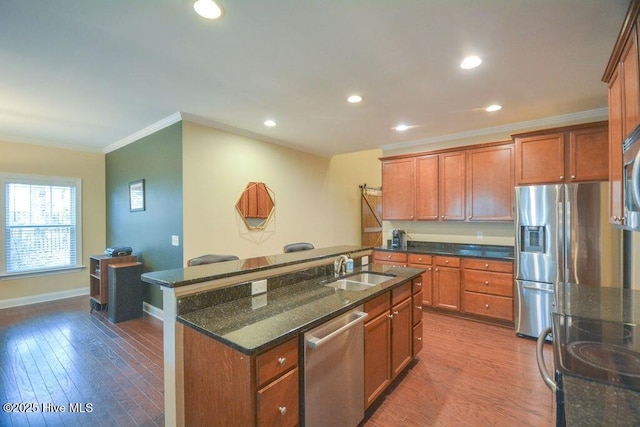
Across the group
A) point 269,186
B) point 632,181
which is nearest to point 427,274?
point 269,186

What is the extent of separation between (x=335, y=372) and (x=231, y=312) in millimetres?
688

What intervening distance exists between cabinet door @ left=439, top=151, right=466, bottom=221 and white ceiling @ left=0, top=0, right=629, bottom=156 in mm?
536

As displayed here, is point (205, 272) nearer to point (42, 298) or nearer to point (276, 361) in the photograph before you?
point (276, 361)

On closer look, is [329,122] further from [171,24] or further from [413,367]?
[413,367]

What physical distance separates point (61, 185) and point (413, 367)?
244 inches

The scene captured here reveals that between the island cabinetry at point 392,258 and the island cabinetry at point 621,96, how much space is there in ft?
8.46

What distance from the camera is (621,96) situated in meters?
1.79

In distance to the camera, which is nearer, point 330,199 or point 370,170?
point 330,199

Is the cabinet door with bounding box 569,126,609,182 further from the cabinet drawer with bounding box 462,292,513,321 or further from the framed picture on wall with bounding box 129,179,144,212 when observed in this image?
the framed picture on wall with bounding box 129,179,144,212

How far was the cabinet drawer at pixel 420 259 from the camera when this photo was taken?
4.21 meters

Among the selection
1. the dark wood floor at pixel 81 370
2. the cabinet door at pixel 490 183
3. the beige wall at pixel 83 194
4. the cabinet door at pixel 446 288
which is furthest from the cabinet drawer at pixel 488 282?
the beige wall at pixel 83 194

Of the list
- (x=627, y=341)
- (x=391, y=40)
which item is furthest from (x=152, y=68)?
(x=627, y=341)

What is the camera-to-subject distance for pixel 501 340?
333 centimetres

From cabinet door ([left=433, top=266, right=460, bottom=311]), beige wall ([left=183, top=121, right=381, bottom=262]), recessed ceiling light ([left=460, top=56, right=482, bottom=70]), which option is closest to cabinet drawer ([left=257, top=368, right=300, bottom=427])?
recessed ceiling light ([left=460, top=56, right=482, bottom=70])
